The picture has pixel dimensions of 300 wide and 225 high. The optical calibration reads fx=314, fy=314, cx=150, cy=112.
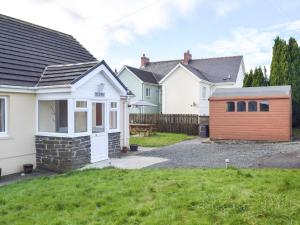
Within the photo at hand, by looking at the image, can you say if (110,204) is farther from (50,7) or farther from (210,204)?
(50,7)

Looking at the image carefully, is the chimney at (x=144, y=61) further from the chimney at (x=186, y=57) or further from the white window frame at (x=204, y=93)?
the white window frame at (x=204, y=93)

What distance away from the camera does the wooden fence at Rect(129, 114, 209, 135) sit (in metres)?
24.5

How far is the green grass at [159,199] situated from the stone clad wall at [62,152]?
216cm

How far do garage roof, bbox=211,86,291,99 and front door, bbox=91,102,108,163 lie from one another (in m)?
9.64

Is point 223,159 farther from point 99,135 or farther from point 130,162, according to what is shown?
point 99,135

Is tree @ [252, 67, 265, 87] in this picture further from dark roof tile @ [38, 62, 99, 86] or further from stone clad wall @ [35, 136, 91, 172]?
stone clad wall @ [35, 136, 91, 172]

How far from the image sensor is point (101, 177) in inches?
353

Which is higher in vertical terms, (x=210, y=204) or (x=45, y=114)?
(x=45, y=114)

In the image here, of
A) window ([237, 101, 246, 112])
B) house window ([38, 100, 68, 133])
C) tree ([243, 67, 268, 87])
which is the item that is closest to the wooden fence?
window ([237, 101, 246, 112])

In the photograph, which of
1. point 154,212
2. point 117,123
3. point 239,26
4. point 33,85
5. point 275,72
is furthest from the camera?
point 275,72

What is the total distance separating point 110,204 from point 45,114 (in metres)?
6.96

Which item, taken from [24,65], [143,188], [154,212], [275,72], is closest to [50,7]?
[24,65]

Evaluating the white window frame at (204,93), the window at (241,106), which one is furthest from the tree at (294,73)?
the white window frame at (204,93)

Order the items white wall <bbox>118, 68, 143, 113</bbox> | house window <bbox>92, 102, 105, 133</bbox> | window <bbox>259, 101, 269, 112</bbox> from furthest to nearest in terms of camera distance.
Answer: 1. white wall <bbox>118, 68, 143, 113</bbox>
2. window <bbox>259, 101, 269, 112</bbox>
3. house window <bbox>92, 102, 105, 133</bbox>
